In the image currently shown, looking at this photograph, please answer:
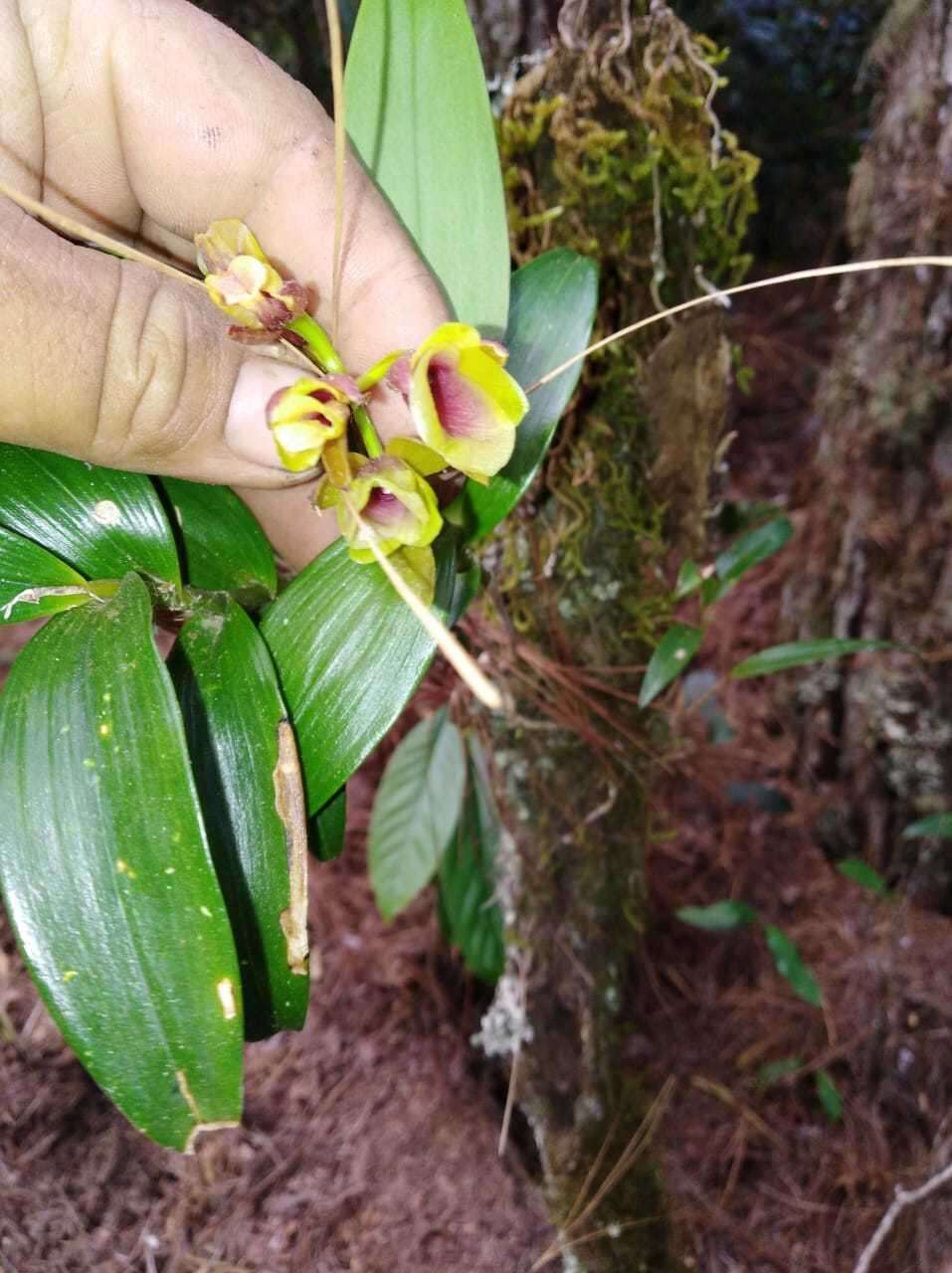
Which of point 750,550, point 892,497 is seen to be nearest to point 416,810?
point 750,550

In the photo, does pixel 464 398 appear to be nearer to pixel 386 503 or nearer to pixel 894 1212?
pixel 386 503

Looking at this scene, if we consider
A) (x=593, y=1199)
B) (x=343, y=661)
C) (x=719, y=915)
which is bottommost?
(x=593, y=1199)

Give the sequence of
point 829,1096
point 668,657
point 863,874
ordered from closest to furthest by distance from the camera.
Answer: point 668,657, point 829,1096, point 863,874

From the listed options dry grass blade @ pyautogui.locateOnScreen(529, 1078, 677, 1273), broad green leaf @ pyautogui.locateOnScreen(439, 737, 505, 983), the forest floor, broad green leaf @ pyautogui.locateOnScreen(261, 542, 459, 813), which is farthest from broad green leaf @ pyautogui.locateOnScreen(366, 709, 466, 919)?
broad green leaf @ pyautogui.locateOnScreen(261, 542, 459, 813)

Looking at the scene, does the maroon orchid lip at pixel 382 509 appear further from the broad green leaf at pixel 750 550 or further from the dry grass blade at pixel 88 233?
the broad green leaf at pixel 750 550

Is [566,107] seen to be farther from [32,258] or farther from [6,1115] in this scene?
[6,1115]

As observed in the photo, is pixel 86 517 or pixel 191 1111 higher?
pixel 86 517
